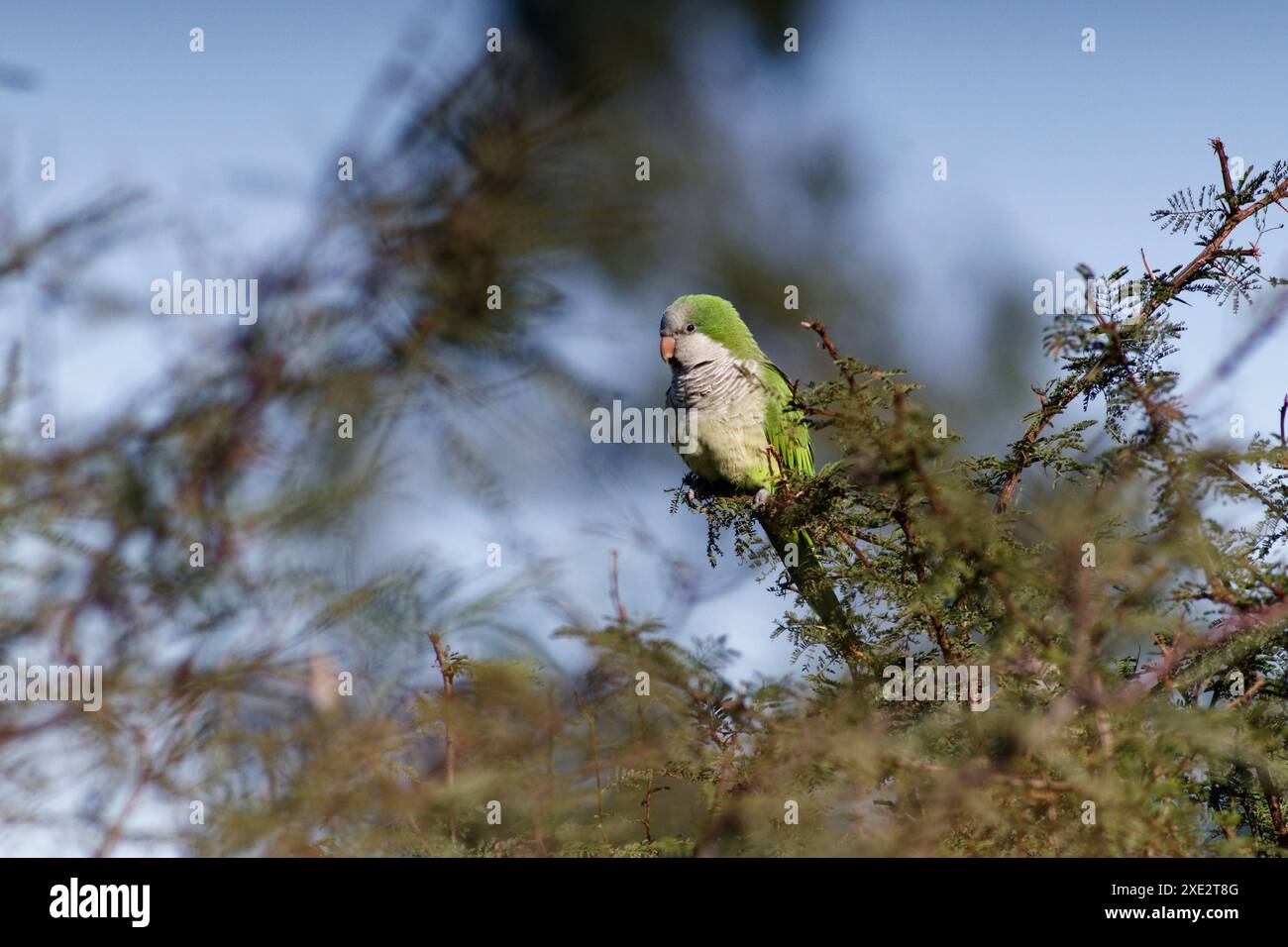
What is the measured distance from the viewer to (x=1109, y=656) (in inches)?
63.1

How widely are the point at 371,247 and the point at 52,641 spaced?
1204 millimetres

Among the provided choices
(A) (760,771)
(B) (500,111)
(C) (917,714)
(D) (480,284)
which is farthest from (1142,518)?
(B) (500,111)

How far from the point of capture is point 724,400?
383 cm

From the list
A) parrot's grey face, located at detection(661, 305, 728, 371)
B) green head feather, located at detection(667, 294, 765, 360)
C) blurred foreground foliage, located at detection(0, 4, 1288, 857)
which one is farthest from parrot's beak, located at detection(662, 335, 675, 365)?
blurred foreground foliage, located at detection(0, 4, 1288, 857)

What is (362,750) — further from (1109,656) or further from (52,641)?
(1109,656)

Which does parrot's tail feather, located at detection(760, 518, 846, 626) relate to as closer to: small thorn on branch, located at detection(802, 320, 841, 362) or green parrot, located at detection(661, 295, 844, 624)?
small thorn on branch, located at detection(802, 320, 841, 362)

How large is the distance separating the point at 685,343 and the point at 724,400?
0.42 meters

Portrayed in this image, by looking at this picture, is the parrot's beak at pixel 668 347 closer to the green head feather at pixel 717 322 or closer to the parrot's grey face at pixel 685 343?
the parrot's grey face at pixel 685 343

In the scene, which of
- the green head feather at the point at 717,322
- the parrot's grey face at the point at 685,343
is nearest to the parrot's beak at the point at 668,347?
the parrot's grey face at the point at 685,343

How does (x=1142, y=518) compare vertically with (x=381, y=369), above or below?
below

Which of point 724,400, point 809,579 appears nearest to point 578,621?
point 809,579

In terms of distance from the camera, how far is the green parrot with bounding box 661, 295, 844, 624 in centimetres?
379

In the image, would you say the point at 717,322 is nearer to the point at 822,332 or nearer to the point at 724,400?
the point at 724,400
